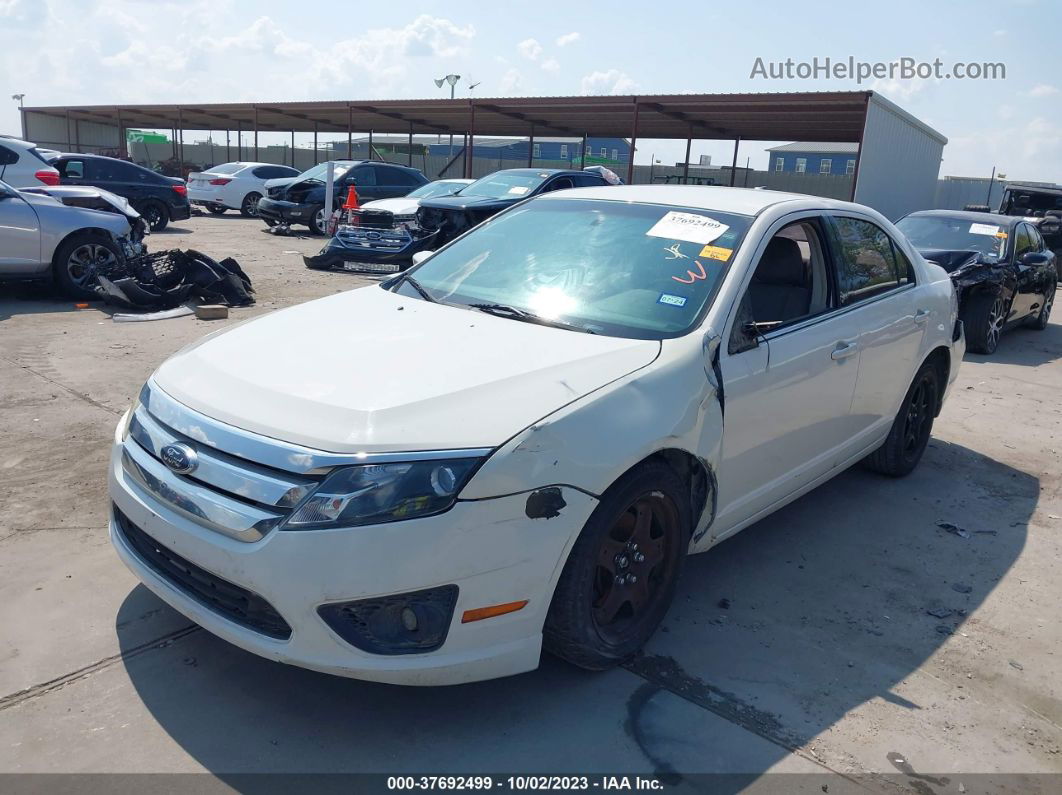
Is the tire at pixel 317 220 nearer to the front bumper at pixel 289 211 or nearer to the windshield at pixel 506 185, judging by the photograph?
the front bumper at pixel 289 211

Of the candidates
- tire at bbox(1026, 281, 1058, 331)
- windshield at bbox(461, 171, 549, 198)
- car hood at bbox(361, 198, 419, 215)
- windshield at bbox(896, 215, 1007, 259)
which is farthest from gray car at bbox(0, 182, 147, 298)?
tire at bbox(1026, 281, 1058, 331)

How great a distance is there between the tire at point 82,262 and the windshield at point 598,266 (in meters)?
7.00

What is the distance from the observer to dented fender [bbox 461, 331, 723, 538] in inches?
103

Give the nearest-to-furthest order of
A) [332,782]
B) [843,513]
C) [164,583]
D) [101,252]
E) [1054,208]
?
[332,782] < [164,583] < [843,513] < [101,252] < [1054,208]

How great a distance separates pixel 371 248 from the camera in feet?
42.4

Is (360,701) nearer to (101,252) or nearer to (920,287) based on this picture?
(920,287)

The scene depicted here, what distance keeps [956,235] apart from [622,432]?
896 centimetres

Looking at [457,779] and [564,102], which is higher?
[564,102]

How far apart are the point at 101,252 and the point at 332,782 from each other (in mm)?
9017

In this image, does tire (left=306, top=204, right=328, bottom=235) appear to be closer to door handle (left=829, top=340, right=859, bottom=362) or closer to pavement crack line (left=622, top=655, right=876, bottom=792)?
door handle (left=829, top=340, right=859, bottom=362)

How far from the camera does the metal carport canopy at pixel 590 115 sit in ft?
66.4

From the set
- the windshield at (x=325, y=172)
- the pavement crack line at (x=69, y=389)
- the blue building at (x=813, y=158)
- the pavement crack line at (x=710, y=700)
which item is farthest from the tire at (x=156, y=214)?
the blue building at (x=813, y=158)

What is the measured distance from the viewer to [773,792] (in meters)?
2.62

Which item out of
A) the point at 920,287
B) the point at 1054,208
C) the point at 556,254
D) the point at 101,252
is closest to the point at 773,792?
the point at 556,254
